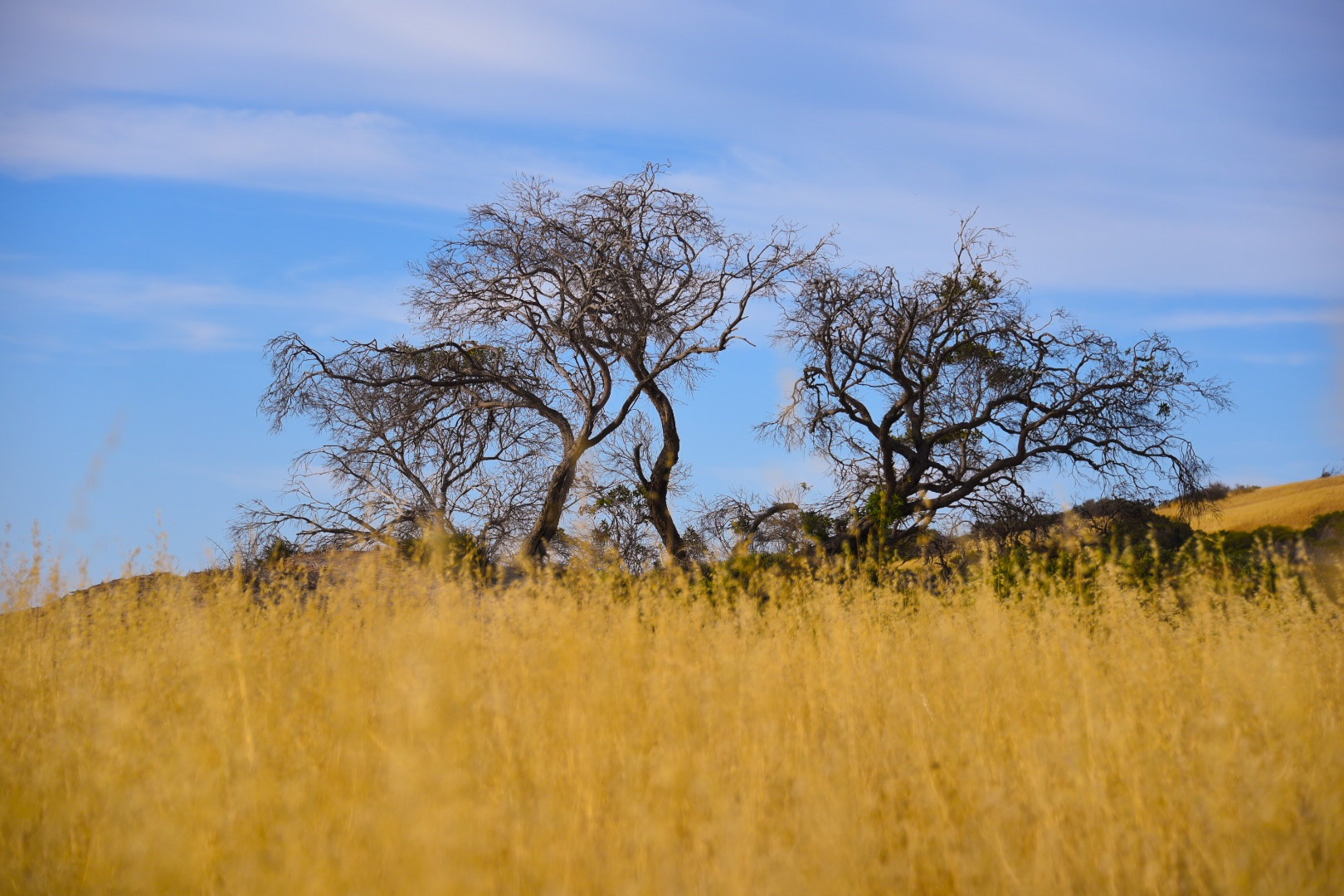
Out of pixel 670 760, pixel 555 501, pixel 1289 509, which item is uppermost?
pixel 555 501

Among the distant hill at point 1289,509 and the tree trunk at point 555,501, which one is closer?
the tree trunk at point 555,501

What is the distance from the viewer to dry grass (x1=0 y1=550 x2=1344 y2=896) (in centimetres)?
316

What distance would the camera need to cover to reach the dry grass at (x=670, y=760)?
10.4 ft

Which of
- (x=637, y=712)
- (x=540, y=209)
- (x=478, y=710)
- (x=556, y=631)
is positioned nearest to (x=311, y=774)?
(x=478, y=710)

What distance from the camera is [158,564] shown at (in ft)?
23.4

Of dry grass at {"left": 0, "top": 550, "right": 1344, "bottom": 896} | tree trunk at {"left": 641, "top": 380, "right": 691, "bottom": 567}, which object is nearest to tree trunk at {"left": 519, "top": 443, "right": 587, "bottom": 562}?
tree trunk at {"left": 641, "top": 380, "right": 691, "bottom": 567}

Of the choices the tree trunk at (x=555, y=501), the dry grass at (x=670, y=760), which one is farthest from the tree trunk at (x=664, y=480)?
the dry grass at (x=670, y=760)

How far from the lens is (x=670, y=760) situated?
12.0 feet

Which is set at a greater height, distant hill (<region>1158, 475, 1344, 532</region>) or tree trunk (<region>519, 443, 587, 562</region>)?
tree trunk (<region>519, 443, 587, 562</region>)

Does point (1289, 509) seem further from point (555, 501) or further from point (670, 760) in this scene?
point (670, 760)

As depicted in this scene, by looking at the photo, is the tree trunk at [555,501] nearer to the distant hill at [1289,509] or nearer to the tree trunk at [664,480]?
the tree trunk at [664,480]

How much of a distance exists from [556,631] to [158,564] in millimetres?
3510

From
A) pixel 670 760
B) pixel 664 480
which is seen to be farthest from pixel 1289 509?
pixel 670 760

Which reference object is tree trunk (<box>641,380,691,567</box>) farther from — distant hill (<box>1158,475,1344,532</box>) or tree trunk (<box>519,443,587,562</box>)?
distant hill (<box>1158,475,1344,532</box>)
